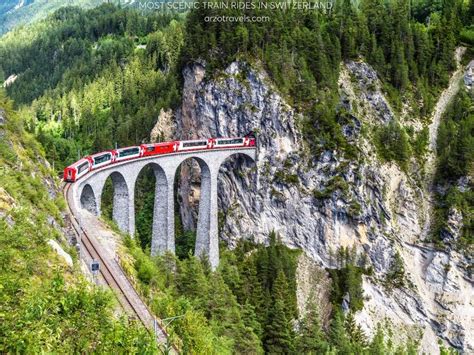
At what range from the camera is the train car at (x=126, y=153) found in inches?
1790

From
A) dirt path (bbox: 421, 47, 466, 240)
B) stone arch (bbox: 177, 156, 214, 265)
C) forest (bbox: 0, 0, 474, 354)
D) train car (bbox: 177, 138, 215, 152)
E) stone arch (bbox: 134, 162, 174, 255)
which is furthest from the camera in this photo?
dirt path (bbox: 421, 47, 466, 240)


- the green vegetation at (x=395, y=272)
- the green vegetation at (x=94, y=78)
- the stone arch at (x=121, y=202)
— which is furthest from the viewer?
the green vegetation at (x=94, y=78)

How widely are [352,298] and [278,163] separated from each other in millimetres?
19103

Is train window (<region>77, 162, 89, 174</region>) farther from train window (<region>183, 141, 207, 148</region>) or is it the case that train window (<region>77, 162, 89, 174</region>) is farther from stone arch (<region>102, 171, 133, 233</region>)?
train window (<region>183, 141, 207, 148</region>)

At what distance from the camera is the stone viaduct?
42.5 metres

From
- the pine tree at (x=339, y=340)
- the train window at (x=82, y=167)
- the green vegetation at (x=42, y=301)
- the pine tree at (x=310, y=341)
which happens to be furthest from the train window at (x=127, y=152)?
the pine tree at (x=339, y=340)

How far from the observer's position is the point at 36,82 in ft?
483

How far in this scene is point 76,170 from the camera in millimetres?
38469

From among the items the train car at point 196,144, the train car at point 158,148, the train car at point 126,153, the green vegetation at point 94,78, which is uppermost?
the green vegetation at point 94,78

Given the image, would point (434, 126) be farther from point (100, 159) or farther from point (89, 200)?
point (89, 200)

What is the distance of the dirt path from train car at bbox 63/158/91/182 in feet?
142

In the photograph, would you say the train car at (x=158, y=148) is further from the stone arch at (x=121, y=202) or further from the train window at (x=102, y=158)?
the train window at (x=102, y=158)

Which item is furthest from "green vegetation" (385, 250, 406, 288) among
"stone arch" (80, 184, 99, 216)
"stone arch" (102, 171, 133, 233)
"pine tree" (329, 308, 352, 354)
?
"stone arch" (80, 184, 99, 216)

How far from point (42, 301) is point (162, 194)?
135 ft
